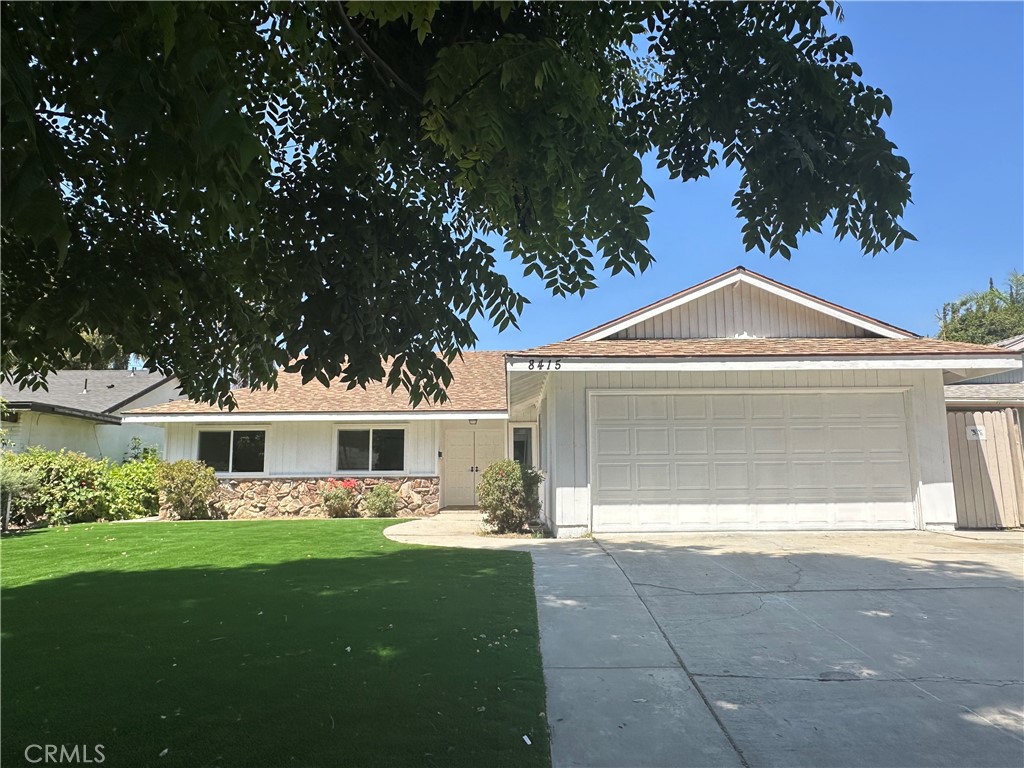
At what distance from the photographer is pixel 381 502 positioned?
1645 centimetres

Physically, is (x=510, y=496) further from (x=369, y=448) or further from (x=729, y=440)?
(x=369, y=448)

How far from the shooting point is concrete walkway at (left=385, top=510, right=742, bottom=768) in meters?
3.20

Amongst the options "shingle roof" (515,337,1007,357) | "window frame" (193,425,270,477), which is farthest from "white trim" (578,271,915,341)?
"window frame" (193,425,270,477)

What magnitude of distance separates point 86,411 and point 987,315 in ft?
153

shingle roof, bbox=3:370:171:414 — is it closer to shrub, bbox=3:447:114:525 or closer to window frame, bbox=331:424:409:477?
shrub, bbox=3:447:114:525

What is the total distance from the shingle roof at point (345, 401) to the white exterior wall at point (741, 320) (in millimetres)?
5542

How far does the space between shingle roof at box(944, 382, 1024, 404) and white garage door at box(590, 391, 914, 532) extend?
351cm

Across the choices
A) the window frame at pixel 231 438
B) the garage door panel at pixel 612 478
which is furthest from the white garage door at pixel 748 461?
the window frame at pixel 231 438

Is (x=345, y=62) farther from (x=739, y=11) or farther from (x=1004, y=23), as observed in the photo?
(x=1004, y=23)

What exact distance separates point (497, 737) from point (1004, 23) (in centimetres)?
630

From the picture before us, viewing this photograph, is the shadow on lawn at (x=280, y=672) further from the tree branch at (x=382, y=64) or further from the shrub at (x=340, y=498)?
the shrub at (x=340, y=498)

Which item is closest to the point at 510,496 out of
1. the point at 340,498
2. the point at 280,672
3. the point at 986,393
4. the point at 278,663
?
the point at 340,498

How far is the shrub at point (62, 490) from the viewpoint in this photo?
1423 cm

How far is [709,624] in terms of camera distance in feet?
17.8
